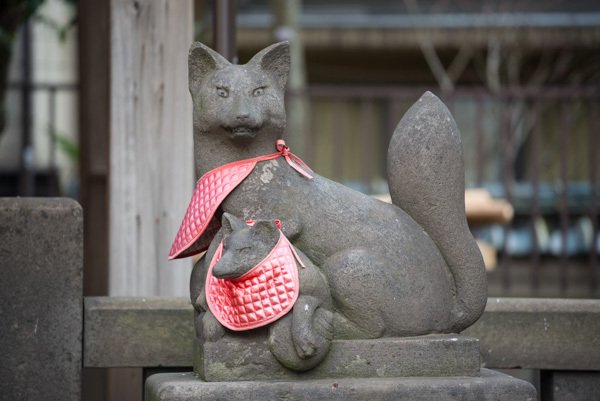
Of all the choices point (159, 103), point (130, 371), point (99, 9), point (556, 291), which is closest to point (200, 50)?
point (159, 103)

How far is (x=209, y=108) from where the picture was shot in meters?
2.81

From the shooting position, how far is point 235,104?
2.76 m

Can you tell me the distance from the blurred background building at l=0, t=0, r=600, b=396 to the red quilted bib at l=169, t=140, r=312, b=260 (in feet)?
3.77

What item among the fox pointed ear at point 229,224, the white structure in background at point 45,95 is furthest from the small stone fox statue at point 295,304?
the white structure in background at point 45,95

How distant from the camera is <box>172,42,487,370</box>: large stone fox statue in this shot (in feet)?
8.97

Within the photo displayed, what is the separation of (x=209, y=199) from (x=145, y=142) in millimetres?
1354

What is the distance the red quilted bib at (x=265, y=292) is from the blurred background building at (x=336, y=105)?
58.5 inches

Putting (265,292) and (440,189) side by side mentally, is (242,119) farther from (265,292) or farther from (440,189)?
(440,189)

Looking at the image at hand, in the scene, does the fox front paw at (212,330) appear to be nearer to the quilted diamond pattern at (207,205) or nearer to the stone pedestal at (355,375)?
the stone pedestal at (355,375)

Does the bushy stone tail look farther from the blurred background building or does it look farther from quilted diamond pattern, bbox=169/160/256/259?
the blurred background building

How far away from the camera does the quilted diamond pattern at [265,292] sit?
2.61 metres

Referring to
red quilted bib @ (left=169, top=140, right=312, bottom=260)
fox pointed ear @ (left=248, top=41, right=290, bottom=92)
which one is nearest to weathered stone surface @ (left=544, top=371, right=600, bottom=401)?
red quilted bib @ (left=169, top=140, right=312, bottom=260)

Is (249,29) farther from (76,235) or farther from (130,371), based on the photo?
(76,235)

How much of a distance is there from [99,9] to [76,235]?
217 centimetres
